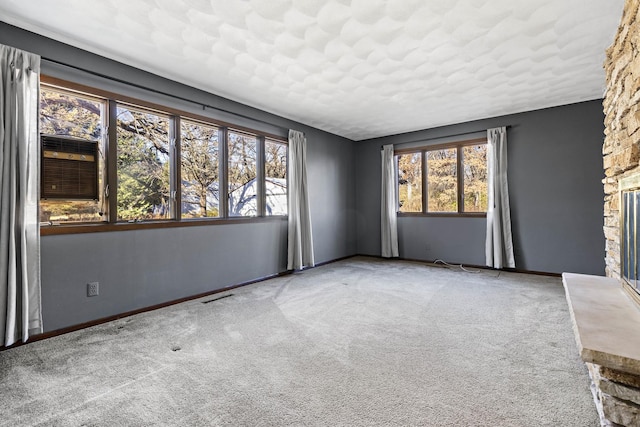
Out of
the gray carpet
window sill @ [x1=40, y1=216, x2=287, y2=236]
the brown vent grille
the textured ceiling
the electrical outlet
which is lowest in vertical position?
the gray carpet

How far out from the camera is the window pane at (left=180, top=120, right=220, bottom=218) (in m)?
3.72

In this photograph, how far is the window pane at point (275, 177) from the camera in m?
4.78

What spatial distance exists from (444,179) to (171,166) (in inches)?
181

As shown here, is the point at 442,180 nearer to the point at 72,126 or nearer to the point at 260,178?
the point at 260,178

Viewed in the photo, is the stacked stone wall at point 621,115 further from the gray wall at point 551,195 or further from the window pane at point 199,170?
the window pane at point 199,170

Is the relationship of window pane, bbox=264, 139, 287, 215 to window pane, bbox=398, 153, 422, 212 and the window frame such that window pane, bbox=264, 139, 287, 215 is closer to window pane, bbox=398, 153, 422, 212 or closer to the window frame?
the window frame

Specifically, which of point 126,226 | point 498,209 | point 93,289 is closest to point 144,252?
point 126,226

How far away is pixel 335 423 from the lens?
5.02 feet

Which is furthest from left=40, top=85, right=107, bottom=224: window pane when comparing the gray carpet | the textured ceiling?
the gray carpet

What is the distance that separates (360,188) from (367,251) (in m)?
1.41

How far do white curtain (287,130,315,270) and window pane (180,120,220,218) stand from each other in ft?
4.14

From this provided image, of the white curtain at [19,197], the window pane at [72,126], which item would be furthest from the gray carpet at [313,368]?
the window pane at [72,126]

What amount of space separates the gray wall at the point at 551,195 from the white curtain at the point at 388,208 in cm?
90

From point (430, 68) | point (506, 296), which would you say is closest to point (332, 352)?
point (506, 296)
